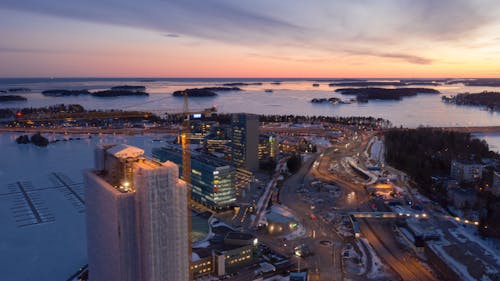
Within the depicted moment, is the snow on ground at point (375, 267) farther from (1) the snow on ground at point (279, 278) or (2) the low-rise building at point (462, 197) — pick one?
(2) the low-rise building at point (462, 197)

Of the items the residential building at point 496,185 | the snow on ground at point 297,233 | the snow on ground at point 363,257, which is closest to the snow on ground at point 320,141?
the residential building at point 496,185

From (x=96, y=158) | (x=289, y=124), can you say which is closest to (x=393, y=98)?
(x=289, y=124)

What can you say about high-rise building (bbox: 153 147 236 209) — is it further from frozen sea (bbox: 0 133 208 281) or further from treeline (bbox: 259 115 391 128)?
treeline (bbox: 259 115 391 128)

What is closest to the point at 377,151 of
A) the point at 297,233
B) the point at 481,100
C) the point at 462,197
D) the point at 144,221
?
the point at 462,197

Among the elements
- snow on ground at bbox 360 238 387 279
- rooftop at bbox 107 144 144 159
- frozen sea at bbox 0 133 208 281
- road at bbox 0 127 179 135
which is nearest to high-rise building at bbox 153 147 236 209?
frozen sea at bbox 0 133 208 281

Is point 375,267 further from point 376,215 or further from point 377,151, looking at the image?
point 377,151

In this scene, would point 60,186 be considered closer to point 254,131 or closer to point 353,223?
point 254,131

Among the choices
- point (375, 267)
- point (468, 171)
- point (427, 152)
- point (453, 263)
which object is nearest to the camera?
point (453, 263)
